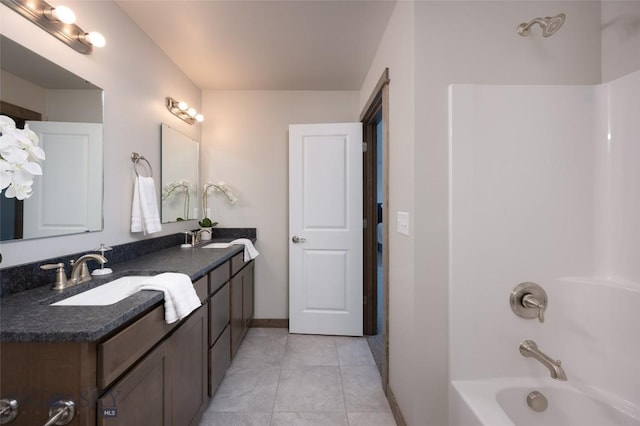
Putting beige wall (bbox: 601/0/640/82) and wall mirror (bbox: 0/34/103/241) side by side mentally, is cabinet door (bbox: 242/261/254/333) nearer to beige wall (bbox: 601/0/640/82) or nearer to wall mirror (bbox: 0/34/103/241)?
wall mirror (bbox: 0/34/103/241)

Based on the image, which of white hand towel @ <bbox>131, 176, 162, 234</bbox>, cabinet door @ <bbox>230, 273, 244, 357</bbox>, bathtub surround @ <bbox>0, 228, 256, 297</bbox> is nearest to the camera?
bathtub surround @ <bbox>0, 228, 256, 297</bbox>

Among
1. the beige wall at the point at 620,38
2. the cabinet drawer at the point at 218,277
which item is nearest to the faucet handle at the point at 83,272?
the cabinet drawer at the point at 218,277

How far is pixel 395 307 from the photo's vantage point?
158cm

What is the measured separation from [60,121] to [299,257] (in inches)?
74.6

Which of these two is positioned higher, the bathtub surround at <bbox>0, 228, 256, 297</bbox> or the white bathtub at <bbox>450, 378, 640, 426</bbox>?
the bathtub surround at <bbox>0, 228, 256, 297</bbox>

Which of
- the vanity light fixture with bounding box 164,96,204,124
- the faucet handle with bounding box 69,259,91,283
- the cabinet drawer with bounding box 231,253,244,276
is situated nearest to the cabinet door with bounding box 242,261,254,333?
the cabinet drawer with bounding box 231,253,244,276

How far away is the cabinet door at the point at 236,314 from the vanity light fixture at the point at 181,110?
1.46 meters

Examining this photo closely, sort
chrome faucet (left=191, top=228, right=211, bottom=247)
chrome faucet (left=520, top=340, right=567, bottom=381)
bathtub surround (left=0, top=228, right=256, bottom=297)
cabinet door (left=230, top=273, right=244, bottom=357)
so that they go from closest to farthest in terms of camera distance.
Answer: bathtub surround (left=0, top=228, right=256, bottom=297) < chrome faucet (left=520, top=340, right=567, bottom=381) < cabinet door (left=230, top=273, right=244, bottom=357) < chrome faucet (left=191, top=228, right=211, bottom=247)

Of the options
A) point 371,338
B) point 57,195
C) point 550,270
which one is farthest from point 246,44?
point 371,338

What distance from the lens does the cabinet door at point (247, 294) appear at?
2.34 metres

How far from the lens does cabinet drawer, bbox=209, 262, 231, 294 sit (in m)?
1.59

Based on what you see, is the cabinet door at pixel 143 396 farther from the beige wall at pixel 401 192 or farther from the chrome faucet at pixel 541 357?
the chrome faucet at pixel 541 357

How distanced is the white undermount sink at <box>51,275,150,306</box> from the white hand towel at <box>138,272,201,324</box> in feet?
0.45

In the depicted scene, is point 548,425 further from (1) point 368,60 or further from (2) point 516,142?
(1) point 368,60
